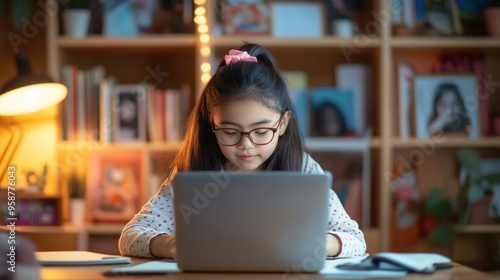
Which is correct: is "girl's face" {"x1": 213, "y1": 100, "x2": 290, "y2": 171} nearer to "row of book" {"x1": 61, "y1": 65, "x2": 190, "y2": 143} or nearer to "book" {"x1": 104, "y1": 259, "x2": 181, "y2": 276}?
"book" {"x1": 104, "y1": 259, "x2": 181, "y2": 276}

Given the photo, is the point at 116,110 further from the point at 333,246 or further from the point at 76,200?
the point at 333,246

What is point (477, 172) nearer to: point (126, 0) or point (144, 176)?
point (144, 176)

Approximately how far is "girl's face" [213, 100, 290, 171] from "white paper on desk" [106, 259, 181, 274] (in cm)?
36

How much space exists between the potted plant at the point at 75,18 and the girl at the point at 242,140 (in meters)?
1.47

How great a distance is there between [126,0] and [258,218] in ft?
7.40

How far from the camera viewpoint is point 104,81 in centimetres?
343

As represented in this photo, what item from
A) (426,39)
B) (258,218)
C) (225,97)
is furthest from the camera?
(426,39)

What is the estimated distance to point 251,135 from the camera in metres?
1.84

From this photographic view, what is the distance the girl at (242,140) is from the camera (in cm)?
181

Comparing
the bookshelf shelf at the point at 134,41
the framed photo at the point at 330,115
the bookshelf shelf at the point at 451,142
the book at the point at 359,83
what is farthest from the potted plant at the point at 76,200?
the bookshelf shelf at the point at 451,142

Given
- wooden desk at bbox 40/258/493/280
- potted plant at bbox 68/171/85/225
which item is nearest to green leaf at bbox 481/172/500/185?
potted plant at bbox 68/171/85/225

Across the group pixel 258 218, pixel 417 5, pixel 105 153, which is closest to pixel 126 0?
pixel 105 153

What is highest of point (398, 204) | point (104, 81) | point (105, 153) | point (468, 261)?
point (104, 81)

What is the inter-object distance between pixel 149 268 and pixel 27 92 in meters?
1.86
